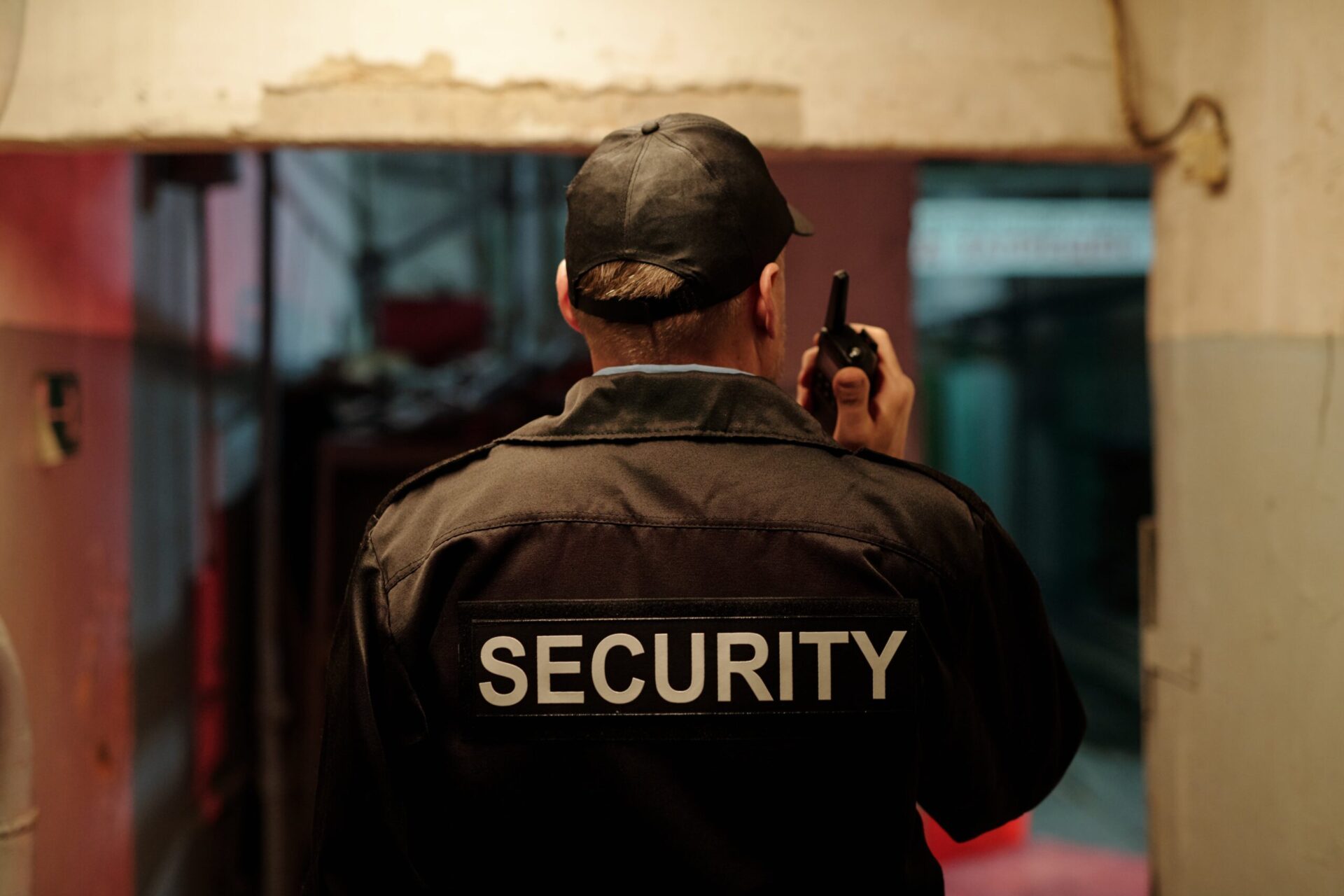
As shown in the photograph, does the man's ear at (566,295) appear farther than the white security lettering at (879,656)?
Yes

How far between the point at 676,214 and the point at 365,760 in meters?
0.63

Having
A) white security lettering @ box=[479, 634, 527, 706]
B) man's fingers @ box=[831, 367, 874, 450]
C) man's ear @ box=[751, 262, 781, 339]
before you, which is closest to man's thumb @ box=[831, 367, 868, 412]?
man's fingers @ box=[831, 367, 874, 450]

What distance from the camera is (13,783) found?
147cm

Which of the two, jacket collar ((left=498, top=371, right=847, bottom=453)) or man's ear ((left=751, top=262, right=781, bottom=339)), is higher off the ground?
man's ear ((left=751, top=262, right=781, bottom=339))

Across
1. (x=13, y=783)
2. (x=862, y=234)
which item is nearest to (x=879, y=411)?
(x=13, y=783)

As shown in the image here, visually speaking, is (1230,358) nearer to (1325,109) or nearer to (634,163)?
(1325,109)

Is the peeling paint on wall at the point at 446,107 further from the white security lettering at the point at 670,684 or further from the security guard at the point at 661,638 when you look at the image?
the white security lettering at the point at 670,684

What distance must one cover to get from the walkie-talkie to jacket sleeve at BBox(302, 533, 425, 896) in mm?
540

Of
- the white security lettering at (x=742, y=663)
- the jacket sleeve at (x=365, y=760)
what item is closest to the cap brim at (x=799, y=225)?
the white security lettering at (x=742, y=663)

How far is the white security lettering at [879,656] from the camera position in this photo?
37.5 inches

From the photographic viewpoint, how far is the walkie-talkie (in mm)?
1161

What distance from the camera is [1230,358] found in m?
1.61

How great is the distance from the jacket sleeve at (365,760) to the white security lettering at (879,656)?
0.44m

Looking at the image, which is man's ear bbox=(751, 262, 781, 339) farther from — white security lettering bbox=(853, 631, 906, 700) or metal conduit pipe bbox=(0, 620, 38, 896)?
metal conduit pipe bbox=(0, 620, 38, 896)
